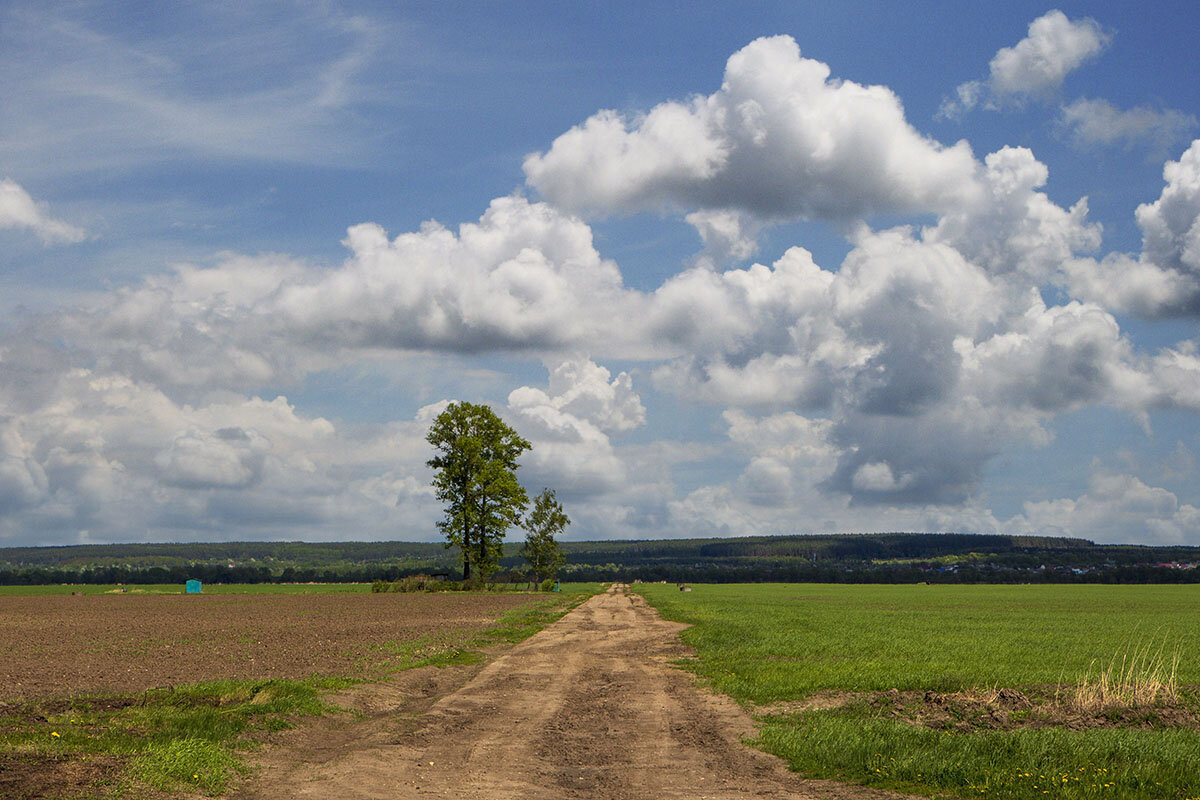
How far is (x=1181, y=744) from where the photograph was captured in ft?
51.6

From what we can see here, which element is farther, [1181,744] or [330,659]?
[330,659]

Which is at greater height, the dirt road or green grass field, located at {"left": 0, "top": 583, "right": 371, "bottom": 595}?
the dirt road

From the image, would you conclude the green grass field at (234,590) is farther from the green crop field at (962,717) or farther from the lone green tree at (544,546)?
the green crop field at (962,717)

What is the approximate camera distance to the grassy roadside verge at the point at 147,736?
12.5 metres

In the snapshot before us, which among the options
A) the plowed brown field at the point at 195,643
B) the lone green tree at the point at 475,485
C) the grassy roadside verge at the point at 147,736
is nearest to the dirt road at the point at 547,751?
the grassy roadside verge at the point at 147,736

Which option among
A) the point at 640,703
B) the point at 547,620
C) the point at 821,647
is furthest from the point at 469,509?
the point at 640,703

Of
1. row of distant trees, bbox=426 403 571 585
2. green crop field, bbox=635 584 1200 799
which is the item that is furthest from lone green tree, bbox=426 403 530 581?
green crop field, bbox=635 584 1200 799

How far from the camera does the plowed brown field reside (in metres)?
25.0

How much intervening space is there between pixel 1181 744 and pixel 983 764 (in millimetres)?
4087

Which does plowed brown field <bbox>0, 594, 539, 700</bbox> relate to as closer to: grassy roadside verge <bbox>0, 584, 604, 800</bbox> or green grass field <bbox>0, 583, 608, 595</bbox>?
grassy roadside verge <bbox>0, 584, 604, 800</bbox>

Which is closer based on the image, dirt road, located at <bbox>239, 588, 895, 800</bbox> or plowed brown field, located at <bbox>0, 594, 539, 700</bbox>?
dirt road, located at <bbox>239, 588, 895, 800</bbox>

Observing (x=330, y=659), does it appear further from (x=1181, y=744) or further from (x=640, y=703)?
(x=1181, y=744)

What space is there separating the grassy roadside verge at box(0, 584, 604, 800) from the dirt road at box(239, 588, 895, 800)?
0.95 metres

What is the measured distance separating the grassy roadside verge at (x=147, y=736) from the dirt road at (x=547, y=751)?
0.95 m
